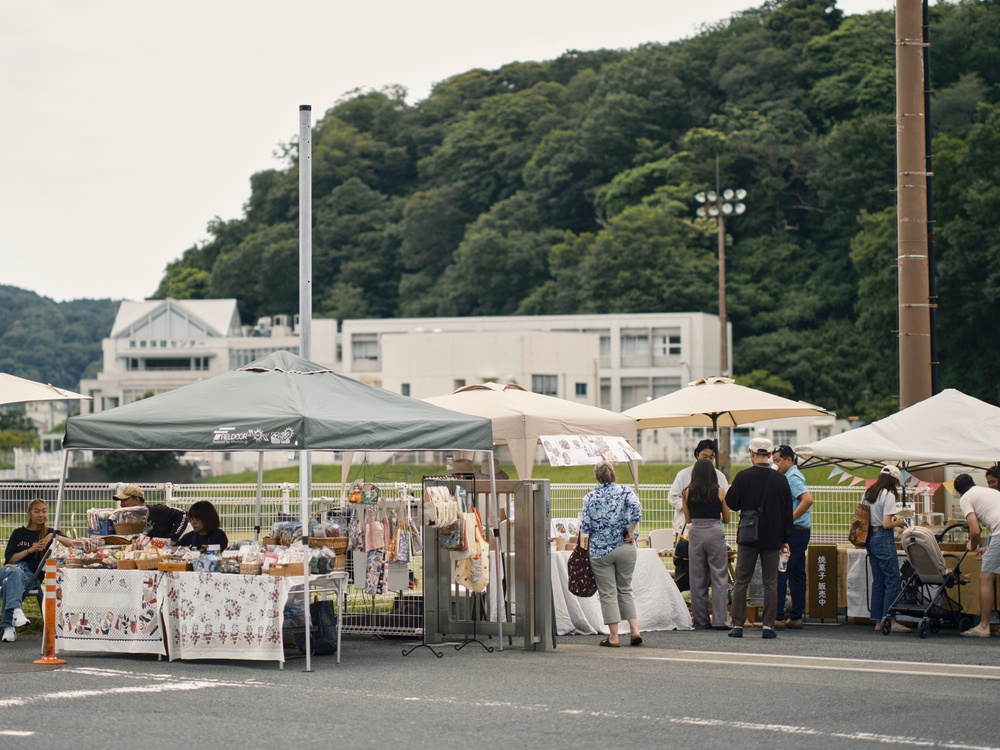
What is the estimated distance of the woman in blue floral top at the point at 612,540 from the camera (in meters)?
12.4

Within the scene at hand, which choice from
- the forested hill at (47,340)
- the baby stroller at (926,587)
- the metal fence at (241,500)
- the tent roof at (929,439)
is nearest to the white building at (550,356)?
the metal fence at (241,500)

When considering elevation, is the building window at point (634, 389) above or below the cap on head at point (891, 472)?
above

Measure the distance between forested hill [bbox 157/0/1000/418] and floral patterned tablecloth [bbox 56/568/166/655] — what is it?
45.8m

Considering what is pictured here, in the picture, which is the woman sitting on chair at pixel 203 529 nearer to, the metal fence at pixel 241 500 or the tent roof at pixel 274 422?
the tent roof at pixel 274 422

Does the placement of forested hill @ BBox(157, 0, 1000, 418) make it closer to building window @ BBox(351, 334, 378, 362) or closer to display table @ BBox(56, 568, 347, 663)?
building window @ BBox(351, 334, 378, 362)

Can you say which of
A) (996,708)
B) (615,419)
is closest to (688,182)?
(615,419)

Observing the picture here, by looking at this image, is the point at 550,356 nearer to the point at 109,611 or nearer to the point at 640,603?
the point at 640,603

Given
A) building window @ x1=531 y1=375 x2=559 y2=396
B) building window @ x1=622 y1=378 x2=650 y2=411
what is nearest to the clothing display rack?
building window @ x1=531 y1=375 x2=559 y2=396

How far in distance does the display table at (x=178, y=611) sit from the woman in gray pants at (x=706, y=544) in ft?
12.3

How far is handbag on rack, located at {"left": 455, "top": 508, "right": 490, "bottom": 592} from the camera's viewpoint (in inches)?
486

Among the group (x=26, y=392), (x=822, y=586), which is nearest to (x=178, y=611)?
(x=26, y=392)

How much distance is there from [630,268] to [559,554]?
76.1 metres

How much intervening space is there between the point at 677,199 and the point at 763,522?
81117 millimetres

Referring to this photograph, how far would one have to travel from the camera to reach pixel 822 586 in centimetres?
1497
